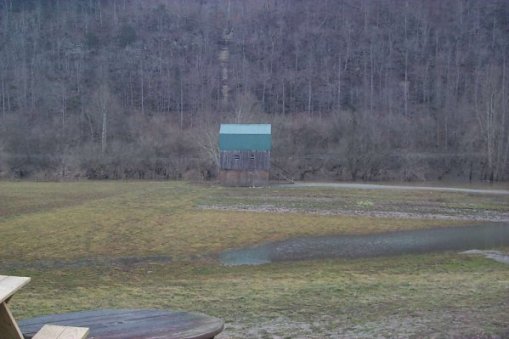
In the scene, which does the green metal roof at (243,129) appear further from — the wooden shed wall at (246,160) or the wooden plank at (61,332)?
the wooden plank at (61,332)

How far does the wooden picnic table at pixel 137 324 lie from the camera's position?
4.52 m

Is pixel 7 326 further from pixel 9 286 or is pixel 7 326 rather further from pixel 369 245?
pixel 369 245

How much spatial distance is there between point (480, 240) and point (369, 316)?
13.2m

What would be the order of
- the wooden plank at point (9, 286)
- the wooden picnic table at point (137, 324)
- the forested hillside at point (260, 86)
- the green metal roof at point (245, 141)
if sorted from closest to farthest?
the wooden plank at point (9, 286), the wooden picnic table at point (137, 324), the green metal roof at point (245, 141), the forested hillside at point (260, 86)

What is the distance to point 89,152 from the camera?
6022 centimetres

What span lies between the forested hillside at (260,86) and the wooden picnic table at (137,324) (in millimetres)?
49940

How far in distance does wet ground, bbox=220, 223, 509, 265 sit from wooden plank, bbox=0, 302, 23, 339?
10931 millimetres

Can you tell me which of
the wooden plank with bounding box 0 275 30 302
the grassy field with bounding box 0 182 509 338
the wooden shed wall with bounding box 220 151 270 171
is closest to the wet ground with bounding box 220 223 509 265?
the grassy field with bounding box 0 182 509 338

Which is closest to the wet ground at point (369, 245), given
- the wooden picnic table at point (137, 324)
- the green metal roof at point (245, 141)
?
the wooden picnic table at point (137, 324)

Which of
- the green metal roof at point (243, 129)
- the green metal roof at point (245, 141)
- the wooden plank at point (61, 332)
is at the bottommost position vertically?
the wooden plank at point (61, 332)

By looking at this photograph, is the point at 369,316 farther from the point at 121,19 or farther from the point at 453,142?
the point at 121,19

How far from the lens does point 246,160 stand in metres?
45.8

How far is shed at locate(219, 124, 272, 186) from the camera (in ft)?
150

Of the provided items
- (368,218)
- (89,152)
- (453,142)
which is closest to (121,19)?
(89,152)
